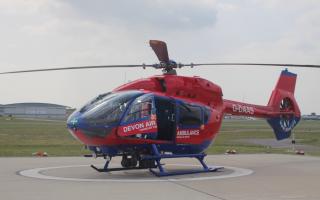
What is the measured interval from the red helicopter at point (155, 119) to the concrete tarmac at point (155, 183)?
0.79m

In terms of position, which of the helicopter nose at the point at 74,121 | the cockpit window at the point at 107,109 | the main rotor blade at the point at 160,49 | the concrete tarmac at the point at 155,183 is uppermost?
the main rotor blade at the point at 160,49

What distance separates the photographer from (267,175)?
47.9ft

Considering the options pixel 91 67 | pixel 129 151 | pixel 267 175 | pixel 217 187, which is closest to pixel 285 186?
pixel 217 187

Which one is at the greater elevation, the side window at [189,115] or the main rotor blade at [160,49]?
the main rotor blade at [160,49]

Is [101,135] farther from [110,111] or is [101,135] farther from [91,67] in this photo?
[91,67]

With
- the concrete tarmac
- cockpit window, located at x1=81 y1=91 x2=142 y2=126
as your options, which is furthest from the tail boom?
cockpit window, located at x1=81 y1=91 x2=142 y2=126

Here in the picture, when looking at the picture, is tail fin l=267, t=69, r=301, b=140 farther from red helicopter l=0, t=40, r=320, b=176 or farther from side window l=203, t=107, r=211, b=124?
side window l=203, t=107, r=211, b=124

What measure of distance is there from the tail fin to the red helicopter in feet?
9.76

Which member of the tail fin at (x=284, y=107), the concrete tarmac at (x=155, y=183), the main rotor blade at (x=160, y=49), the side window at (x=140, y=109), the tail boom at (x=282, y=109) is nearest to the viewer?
the concrete tarmac at (x=155, y=183)

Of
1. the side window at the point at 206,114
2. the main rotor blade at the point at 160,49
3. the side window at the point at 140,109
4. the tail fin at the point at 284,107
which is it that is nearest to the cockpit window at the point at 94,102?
the side window at the point at 140,109

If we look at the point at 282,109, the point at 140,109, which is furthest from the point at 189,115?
the point at 282,109

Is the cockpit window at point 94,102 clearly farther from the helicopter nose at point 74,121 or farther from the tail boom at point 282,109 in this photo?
the tail boom at point 282,109

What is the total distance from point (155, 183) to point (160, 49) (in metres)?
3.92

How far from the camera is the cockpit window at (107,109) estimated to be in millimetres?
13703
